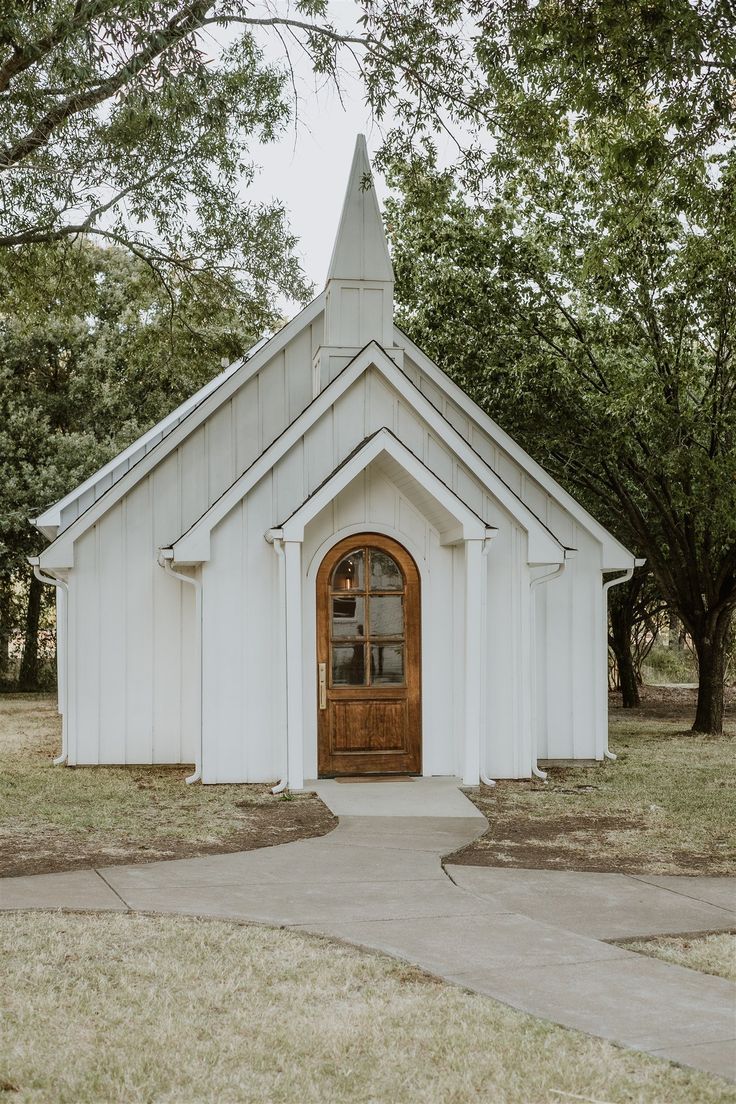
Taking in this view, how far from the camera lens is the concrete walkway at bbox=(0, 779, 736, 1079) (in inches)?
193

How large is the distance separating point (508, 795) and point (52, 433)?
732 inches

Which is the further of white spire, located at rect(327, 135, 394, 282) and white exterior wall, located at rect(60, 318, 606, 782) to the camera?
white spire, located at rect(327, 135, 394, 282)

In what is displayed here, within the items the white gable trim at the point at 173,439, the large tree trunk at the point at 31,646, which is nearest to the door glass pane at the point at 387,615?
the white gable trim at the point at 173,439

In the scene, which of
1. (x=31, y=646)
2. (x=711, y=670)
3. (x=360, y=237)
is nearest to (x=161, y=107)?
(x=360, y=237)

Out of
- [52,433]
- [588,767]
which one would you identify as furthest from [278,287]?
[52,433]

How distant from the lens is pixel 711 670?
Result: 716 inches

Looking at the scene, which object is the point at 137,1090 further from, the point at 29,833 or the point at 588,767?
the point at 588,767

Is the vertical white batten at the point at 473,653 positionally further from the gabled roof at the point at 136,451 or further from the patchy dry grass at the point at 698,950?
the gabled roof at the point at 136,451

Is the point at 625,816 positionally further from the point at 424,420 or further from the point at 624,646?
the point at 624,646

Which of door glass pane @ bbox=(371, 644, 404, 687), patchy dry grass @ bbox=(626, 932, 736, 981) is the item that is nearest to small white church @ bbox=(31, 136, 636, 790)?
door glass pane @ bbox=(371, 644, 404, 687)

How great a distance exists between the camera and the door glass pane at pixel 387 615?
42.0 feet

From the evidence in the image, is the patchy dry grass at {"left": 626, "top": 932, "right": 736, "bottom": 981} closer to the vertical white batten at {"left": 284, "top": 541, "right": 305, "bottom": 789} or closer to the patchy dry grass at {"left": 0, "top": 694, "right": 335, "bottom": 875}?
the patchy dry grass at {"left": 0, "top": 694, "right": 335, "bottom": 875}

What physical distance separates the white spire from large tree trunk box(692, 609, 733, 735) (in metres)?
8.26

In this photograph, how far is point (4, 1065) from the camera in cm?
424
